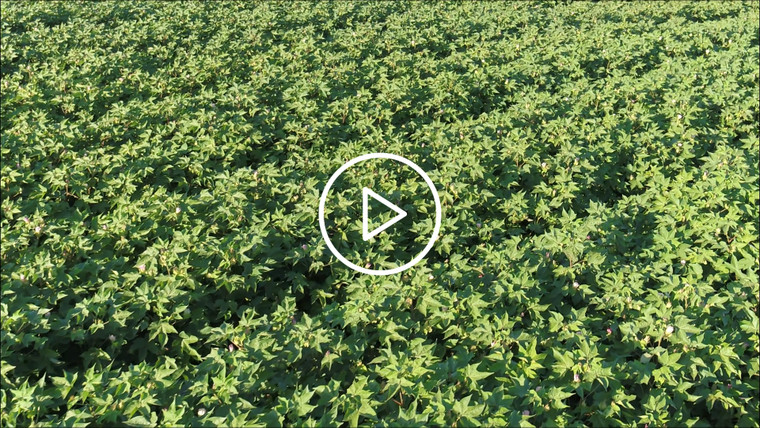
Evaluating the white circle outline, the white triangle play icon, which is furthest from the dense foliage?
the white triangle play icon

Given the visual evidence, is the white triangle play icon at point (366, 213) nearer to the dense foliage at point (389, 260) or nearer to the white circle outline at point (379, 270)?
the white circle outline at point (379, 270)

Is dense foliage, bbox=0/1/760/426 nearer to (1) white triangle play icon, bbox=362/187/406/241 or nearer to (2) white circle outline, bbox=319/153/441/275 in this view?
(2) white circle outline, bbox=319/153/441/275

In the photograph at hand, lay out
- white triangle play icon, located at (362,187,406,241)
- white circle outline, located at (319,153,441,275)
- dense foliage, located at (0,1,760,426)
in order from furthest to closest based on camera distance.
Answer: white triangle play icon, located at (362,187,406,241), white circle outline, located at (319,153,441,275), dense foliage, located at (0,1,760,426)

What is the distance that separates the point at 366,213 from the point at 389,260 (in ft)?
1.52

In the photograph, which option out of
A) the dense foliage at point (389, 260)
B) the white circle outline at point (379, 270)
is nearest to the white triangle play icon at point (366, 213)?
the white circle outline at point (379, 270)

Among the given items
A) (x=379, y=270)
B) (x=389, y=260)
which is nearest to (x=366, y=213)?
(x=389, y=260)

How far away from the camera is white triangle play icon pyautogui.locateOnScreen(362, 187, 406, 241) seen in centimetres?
430

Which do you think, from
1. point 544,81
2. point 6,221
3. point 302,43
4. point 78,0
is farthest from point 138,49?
point 544,81

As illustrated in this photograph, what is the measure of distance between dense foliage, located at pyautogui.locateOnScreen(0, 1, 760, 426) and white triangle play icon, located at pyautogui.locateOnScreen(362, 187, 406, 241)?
0.38m

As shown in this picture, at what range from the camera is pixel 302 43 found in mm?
8008

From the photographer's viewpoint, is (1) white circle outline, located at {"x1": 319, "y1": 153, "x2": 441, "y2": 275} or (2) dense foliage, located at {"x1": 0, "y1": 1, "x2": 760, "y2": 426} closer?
(2) dense foliage, located at {"x1": 0, "y1": 1, "x2": 760, "y2": 426}

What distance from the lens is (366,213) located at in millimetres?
4430

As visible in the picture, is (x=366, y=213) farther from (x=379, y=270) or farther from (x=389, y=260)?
(x=379, y=270)

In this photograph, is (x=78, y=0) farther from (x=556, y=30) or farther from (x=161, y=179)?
(x=556, y=30)
